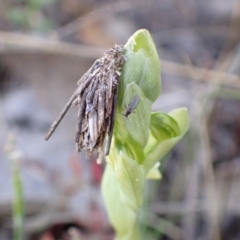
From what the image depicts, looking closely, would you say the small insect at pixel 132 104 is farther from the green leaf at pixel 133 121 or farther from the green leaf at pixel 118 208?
the green leaf at pixel 118 208

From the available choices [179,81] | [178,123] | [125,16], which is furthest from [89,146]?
[125,16]

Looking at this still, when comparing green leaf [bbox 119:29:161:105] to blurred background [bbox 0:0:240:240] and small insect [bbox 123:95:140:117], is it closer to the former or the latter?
small insect [bbox 123:95:140:117]

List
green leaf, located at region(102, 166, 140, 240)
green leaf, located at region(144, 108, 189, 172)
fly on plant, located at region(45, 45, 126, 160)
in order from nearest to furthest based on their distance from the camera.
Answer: fly on plant, located at region(45, 45, 126, 160) → green leaf, located at region(144, 108, 189, 172) → green leaf, located at region(102, 166, 140, 240)

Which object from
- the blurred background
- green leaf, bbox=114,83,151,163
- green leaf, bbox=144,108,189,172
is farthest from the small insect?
the blurred background

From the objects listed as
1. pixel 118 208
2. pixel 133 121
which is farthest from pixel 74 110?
pixel 133 121

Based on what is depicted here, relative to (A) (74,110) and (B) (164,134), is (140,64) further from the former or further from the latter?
(A) (74,110)

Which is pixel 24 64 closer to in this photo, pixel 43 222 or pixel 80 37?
pixel 80 37
